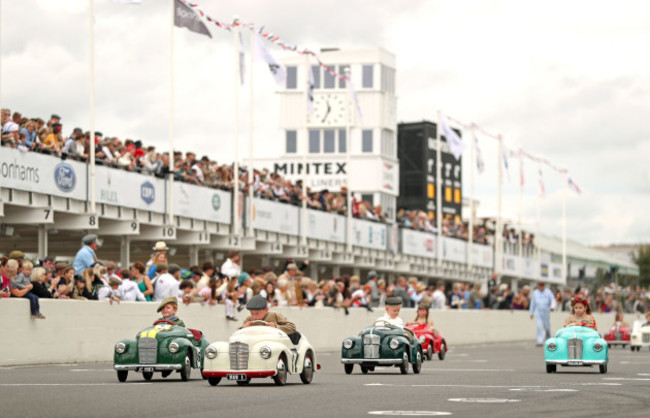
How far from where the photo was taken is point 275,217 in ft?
160

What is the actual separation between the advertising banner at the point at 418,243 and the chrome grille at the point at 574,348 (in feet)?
130

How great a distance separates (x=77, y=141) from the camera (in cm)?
3500

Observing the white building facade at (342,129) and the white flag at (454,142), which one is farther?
the white building facade at (342,129)

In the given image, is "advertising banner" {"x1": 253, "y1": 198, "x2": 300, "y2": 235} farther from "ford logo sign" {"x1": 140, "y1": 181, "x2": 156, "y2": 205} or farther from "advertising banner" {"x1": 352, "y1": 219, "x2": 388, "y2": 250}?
"ford logo sign" {"x1": 140, "y1": 181, "x2": 156, "y2": 205}

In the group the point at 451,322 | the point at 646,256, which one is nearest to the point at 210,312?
the point at 451,322

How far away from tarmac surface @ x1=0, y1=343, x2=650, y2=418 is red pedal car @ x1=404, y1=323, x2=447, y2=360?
7091 millimetres

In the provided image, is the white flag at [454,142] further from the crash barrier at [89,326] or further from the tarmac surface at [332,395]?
the tarmac surface at [332,395]

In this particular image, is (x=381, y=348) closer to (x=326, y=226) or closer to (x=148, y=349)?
(x=148, y=349)

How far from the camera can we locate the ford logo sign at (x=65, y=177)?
1361 inches

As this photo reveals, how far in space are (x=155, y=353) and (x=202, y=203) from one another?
2505cm

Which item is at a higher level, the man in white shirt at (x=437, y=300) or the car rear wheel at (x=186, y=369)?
the man in white shirt at (x=437, y=300)

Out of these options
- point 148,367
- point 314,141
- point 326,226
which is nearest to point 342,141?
point 314,141

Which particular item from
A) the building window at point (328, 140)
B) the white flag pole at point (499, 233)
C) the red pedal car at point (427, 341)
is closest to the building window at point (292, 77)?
the building window at point (328, 140)

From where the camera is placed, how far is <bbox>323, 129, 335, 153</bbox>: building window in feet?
302
